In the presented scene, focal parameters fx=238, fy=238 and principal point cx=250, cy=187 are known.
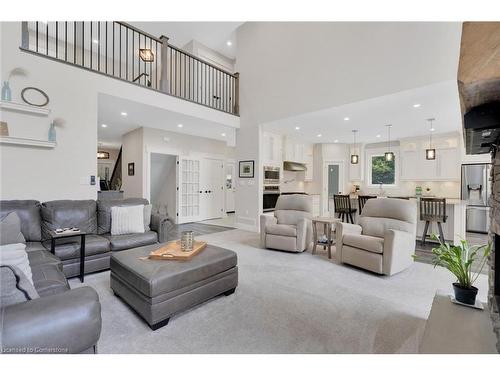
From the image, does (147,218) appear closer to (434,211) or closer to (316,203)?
(434,211)

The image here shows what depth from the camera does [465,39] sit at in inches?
37.9

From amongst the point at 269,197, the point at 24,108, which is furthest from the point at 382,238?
the point at 24,108

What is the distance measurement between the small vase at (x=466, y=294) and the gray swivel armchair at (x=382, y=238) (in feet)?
3.94

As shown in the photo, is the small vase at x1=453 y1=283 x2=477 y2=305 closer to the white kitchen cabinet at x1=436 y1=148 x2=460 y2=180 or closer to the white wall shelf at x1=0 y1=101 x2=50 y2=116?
the white wall shelf at x1=0 y1=101 x2=50 y2=116

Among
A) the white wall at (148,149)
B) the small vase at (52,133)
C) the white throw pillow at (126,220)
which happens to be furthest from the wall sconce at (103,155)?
the white throw pillow at (126,220)

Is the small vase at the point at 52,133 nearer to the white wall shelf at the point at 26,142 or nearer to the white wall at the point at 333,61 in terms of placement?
the white wall shelf at the point at 26,142

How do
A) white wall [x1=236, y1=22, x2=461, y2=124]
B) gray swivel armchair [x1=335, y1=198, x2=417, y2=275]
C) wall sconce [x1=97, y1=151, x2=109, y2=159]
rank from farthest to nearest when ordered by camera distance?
wall sconce [x1=97, y1=151, x2=109, y2=159], white wall [x1=236, y1=22, x2=461, y2=124], gray swivel armchair [x1=335, y1=198, x2=417, y2=275]

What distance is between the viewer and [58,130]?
141 inches

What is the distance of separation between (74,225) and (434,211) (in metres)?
5.72

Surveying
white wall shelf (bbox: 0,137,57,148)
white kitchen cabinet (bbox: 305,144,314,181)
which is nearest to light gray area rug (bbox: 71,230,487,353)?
white wall shelf (bbox: 0,137,57,148)

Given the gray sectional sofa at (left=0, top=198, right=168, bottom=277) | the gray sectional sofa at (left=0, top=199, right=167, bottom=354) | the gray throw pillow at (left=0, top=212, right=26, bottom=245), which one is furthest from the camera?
the gray sectional sofa at (left=0, top=198, right=168, bottom=277)

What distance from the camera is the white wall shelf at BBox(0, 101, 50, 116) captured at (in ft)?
10.1

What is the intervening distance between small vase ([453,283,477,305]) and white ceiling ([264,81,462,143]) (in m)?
3.18

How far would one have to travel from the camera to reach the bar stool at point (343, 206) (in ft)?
17.6
